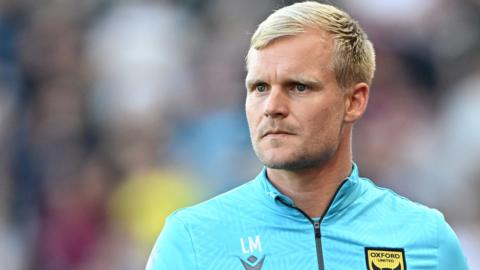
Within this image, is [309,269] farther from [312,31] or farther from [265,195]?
[312,31]

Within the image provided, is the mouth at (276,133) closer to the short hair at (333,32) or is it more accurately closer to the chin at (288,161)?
the chin at (288,161)

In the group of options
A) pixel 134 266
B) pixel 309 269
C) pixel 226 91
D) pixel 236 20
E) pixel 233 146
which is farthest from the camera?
pixel 236 20

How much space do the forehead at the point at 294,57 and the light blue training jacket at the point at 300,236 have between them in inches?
16.8

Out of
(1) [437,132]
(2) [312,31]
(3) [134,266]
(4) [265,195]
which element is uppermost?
(2) [312,31]

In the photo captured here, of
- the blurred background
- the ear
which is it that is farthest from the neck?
the blurred background

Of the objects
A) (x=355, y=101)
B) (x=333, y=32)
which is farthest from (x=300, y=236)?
(x=333, y=32)

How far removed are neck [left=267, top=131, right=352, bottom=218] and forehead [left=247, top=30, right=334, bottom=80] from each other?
0.36m

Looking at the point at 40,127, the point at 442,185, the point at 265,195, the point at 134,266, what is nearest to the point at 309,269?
the point at 265,195

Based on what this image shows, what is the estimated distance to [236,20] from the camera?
31.7 ft

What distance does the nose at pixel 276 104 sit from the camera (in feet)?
12.5

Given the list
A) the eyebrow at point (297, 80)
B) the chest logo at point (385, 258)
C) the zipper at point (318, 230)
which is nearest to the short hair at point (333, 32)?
the eyebrow at point (297, 80)

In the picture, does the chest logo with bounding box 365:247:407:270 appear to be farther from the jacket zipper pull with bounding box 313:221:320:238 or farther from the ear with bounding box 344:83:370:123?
the ear with bounding box 344:83:370:123

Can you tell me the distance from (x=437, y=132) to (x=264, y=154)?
17.0 ft

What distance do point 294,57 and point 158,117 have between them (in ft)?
17.1
